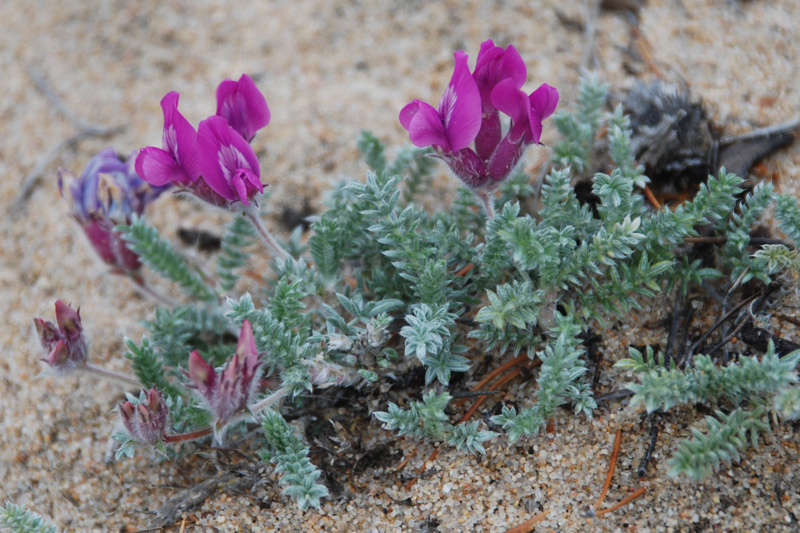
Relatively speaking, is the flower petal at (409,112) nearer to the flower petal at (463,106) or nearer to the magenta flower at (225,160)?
the flower petal at (463,106)

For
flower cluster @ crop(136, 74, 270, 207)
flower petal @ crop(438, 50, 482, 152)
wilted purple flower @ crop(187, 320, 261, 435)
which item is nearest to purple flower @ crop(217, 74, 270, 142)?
flower cluster @ crop(136, 74, 270, 207)

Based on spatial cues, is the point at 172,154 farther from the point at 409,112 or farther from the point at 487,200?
the point at 487,200

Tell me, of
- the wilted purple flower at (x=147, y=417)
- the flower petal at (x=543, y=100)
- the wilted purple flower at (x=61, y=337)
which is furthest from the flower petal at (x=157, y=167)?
the flower petal at (x=543, y=100)

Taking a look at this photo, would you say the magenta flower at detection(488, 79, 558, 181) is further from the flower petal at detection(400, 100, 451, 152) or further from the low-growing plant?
the flower petal at detection(400, 100, 451, 152)

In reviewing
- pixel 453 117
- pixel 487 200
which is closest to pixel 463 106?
pixel 453 117

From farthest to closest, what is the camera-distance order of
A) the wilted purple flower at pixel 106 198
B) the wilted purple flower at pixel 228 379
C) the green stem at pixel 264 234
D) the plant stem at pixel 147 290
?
1. the plant stem at pixel 147 290
2. the wilted purple flower at pixel 106 198
3. the green stem at pixel 264 234
4. the wilted purple flower at pixel 228 379

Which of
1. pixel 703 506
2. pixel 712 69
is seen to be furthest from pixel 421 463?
pixel 712 69

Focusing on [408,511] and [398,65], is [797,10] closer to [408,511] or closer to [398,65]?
[398,65]
